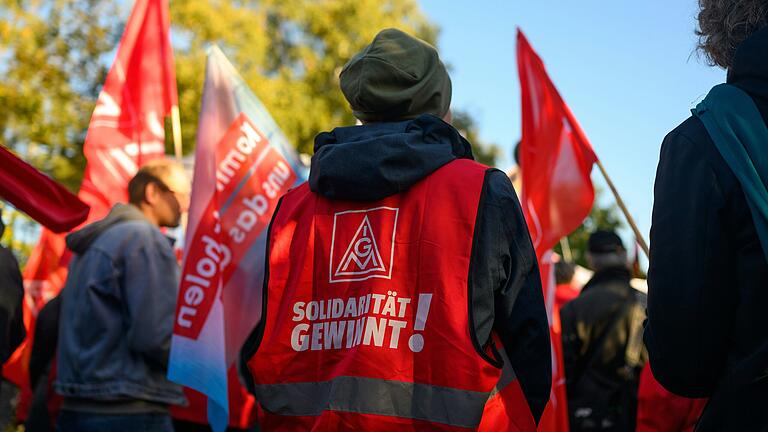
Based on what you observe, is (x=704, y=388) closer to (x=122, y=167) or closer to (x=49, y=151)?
(x=122, y=167)

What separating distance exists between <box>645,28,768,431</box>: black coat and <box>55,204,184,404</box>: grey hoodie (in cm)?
277

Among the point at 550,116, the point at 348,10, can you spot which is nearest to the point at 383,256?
the point at 550,116

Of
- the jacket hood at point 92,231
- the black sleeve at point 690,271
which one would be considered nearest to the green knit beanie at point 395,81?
the black sleeve at point 690,271

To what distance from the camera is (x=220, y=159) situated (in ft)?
17.1

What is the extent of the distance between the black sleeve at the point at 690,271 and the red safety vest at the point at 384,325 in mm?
539

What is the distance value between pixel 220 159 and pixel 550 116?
212 cm

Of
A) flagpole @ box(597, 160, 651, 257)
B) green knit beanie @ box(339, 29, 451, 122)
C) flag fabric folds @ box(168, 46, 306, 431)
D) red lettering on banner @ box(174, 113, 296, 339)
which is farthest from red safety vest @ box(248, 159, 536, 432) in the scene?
flagpole @ box(597, 160, 651, 257)

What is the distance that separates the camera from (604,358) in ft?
20.9

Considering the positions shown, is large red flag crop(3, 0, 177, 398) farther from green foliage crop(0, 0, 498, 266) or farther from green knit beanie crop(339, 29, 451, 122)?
green foliage crop(0, 0, 498, 266)

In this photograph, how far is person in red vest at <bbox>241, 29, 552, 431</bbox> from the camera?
2533mm

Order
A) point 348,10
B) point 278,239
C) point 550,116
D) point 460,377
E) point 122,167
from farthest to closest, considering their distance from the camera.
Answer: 1. point 348,10
2. point 122,167
3. point 550,116
4. point 278,239
5. point 460,377

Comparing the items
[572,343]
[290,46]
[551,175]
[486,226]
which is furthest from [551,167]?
[290,46]

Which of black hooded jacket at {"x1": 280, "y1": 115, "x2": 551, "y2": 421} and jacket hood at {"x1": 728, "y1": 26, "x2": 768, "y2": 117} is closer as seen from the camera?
jacket hood at {"x1": 728, "y1": 26, "x2": 768, "y2": 117}

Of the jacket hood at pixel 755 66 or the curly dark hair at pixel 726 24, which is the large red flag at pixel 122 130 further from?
the jacket hood at pixel 755 66
